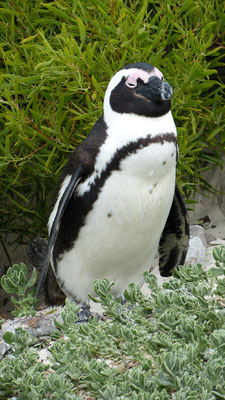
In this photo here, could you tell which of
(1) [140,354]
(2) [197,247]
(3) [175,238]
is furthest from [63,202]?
(2) [197,247]

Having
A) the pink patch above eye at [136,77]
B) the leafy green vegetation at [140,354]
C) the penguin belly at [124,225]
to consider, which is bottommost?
the penguin belly at [124,225]

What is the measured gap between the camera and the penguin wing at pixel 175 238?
2488mm

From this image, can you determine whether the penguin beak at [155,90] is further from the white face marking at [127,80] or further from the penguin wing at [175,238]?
the penguin wing at [175,238]

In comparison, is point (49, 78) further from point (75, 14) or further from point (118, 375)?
point (118, 375)

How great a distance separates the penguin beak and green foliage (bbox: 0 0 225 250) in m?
0.38

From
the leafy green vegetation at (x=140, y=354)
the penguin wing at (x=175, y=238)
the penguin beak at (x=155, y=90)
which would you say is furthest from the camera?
the penguin wing at (x=175, y=238)

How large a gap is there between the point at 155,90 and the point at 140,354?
2.67ft

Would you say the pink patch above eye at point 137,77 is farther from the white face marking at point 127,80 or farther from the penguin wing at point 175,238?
the penguin wing at point 175,238

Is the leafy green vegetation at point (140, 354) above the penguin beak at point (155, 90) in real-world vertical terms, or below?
below

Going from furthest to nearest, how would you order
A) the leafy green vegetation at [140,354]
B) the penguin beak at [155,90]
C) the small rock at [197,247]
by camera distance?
1. the small rock at [197,247]
2. the penguin beak at [155,90]
3. the leafy green vegetation at [140,354]

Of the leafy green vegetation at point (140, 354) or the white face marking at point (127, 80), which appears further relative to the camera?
the white face marking at point (127, 80)

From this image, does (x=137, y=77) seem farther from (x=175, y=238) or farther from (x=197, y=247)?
(x=197, y=247)

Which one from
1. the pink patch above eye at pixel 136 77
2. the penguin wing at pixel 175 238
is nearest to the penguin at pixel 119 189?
the pink patch above eye at pixel 136 77

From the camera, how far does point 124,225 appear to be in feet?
7.06
